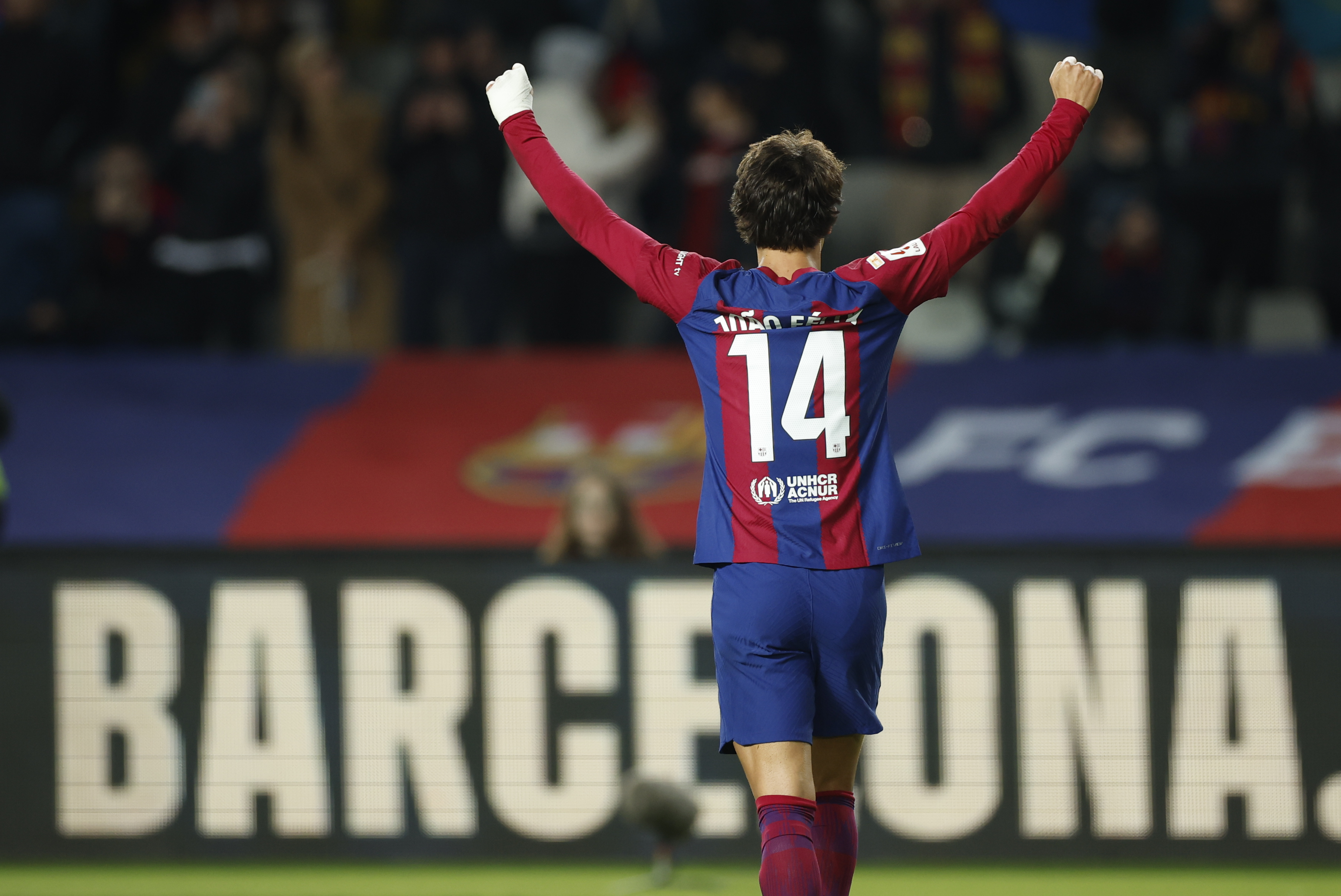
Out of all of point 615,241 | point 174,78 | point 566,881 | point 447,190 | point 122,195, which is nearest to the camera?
point 615,241

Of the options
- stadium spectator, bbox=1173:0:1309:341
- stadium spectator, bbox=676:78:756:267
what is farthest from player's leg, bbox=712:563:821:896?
stadium spectator, bbox=1173:0:1309:341

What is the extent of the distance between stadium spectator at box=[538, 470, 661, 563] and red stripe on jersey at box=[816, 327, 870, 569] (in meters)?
3.69

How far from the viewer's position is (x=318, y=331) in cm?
1154

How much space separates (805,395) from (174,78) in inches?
334

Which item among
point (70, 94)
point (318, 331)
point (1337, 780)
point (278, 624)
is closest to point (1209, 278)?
point (1337, 780)

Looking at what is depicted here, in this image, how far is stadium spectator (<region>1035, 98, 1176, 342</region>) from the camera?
10625 mm

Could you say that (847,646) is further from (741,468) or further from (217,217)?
(217,217)

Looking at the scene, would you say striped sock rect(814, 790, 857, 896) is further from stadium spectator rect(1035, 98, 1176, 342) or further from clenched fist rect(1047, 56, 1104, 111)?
stadium spectator rect(1035, 98, 1176, 342)

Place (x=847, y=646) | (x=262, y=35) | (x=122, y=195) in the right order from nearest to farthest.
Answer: (x=847, y=646), (x=122, y=195), (x=262, y=35)

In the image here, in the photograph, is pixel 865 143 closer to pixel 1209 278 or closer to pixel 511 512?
pixel 1209 278

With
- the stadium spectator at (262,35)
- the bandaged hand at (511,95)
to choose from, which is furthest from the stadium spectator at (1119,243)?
the bandaged hand at (511,95)

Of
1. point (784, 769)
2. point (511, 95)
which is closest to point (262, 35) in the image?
point (511, 95)

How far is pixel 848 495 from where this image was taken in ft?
13.6

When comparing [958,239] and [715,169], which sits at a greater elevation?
[715,169]
